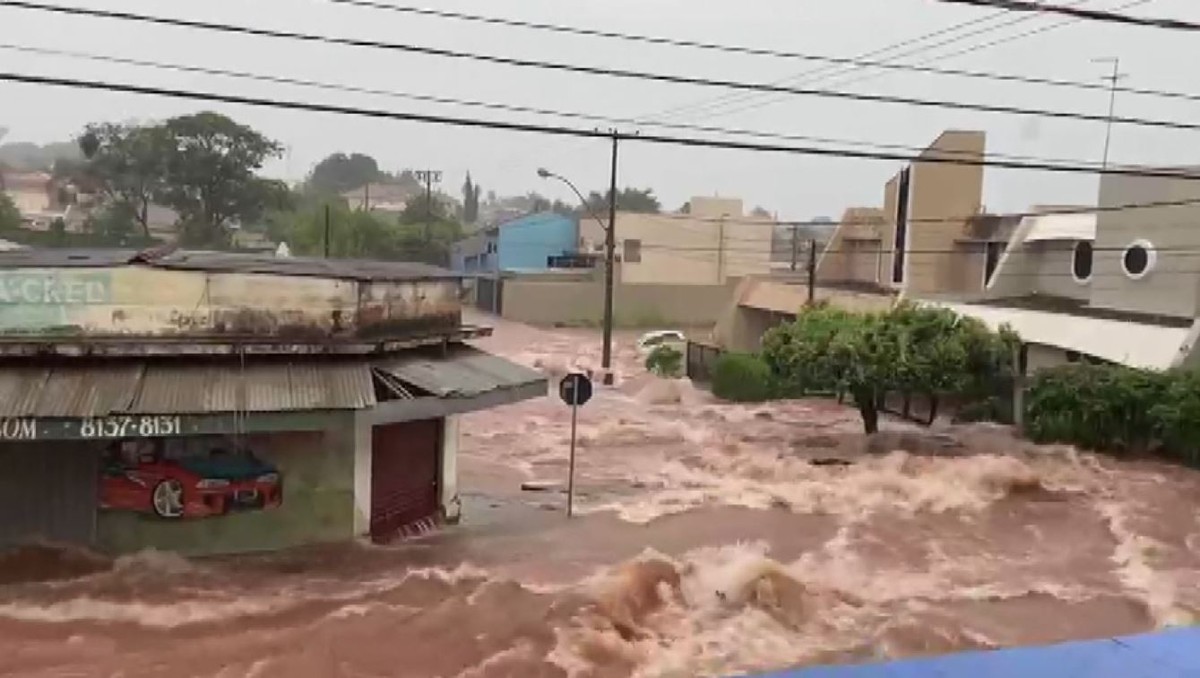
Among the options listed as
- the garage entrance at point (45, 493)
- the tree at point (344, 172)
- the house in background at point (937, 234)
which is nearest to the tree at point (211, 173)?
the house in background at point (937, 234)

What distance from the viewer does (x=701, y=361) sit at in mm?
37250

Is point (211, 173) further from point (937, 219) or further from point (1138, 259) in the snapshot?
point (1138, 259)

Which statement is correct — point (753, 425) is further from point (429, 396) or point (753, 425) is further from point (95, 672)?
point (95, 672)

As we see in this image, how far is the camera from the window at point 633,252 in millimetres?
63219

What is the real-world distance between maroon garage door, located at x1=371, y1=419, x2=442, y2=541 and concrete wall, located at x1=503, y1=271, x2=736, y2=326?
4183cm

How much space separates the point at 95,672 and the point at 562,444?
15296 mm

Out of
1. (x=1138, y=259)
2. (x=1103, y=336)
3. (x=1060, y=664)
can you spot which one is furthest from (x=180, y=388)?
(x=1138, y=259)

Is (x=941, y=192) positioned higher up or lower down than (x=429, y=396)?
higher up

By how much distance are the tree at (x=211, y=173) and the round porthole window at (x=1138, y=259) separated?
57.0 m

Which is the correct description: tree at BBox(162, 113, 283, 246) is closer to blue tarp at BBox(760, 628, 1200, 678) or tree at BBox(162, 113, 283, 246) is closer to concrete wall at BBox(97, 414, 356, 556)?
concrete wall at BBox(97, 414, 356, 556)

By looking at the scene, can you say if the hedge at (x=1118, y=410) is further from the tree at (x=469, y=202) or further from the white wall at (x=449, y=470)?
the tree at (x=469, y=202)

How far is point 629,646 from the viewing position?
11922 mm

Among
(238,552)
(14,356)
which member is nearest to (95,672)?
(238,552)

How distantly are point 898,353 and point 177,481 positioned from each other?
52.1 ft
